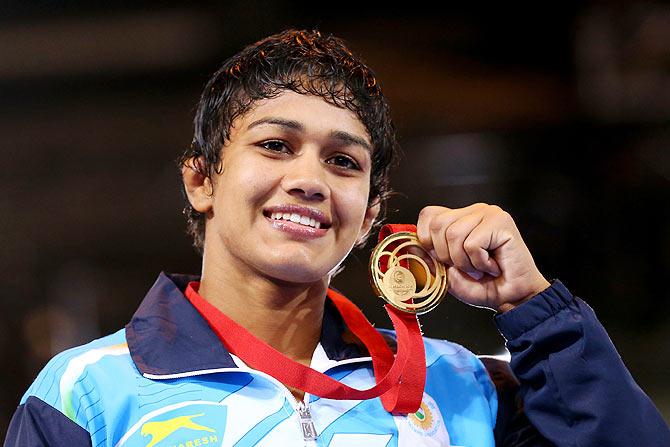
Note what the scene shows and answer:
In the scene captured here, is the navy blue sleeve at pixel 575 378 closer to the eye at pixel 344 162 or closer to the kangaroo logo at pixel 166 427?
the eye at pixel 344 162

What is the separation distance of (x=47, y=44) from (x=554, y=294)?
3451mm

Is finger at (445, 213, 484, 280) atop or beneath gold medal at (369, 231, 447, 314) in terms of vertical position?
atop

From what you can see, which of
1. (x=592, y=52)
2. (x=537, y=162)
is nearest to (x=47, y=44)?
(x=537, y=162)

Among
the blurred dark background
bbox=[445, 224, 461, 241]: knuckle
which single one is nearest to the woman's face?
bbox=[445, 224, 461, 241]: knuckle

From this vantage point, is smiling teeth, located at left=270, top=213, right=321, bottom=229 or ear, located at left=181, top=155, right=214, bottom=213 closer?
smiling teeth, located at left=270, top=213, right=321, bottom=229

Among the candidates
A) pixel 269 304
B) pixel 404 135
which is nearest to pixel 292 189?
pixel 269 304

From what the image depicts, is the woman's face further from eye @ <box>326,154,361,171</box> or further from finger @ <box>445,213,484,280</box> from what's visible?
finger @ <box>445,213,484,280</box>

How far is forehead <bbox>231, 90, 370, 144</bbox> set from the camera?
1.68m

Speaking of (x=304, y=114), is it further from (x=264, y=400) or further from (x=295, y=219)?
(x=264, y=400)

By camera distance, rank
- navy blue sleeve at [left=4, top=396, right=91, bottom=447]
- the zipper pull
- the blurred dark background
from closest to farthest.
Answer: navy blue sleeve at [left=4, top=396, right=91, bottom=447], the zipper pull, the blurred dark background

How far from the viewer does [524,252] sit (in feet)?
5.27

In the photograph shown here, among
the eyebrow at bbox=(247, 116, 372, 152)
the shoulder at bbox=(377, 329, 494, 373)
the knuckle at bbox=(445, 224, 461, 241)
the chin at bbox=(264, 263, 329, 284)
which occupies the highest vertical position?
the eyebrow at bbox=(247, 116, 372, 152)

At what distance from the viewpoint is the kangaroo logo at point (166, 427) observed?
1.49 metres

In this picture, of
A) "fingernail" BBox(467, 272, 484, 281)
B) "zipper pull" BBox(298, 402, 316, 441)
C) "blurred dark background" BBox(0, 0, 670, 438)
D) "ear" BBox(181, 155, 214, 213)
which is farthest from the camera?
"blurred dark background" BBox(0, 0, 670, 438)
